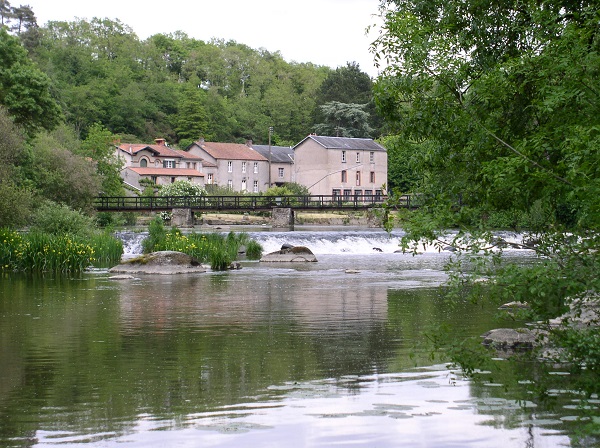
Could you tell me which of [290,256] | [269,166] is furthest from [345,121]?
[290,256]

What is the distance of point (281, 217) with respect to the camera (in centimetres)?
7344

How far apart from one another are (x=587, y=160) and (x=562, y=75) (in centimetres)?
189

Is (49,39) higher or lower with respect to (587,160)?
higher

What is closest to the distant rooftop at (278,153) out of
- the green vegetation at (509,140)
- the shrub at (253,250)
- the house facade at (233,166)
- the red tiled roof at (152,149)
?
the house facade at (233,166)

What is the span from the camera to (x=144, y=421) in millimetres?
9781

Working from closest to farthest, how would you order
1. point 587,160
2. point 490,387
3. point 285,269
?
point 587,160 < point 490,387 < point 285,269

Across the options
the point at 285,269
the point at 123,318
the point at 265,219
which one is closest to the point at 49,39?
the point at 265,219

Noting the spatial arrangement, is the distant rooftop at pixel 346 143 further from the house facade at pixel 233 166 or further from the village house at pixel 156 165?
the village house at pixel 156 165

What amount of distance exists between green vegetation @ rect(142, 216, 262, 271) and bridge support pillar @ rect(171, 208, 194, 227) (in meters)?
31.1

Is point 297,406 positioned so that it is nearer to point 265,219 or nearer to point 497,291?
point 497,291

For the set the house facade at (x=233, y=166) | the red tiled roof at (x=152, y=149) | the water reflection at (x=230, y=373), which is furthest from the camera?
the house facade at (x=233, y=166)

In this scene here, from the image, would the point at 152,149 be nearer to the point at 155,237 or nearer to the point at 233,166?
the point at 233,166

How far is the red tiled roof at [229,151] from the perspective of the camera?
359 ft

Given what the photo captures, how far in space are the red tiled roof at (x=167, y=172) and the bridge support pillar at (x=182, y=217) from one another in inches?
1066
